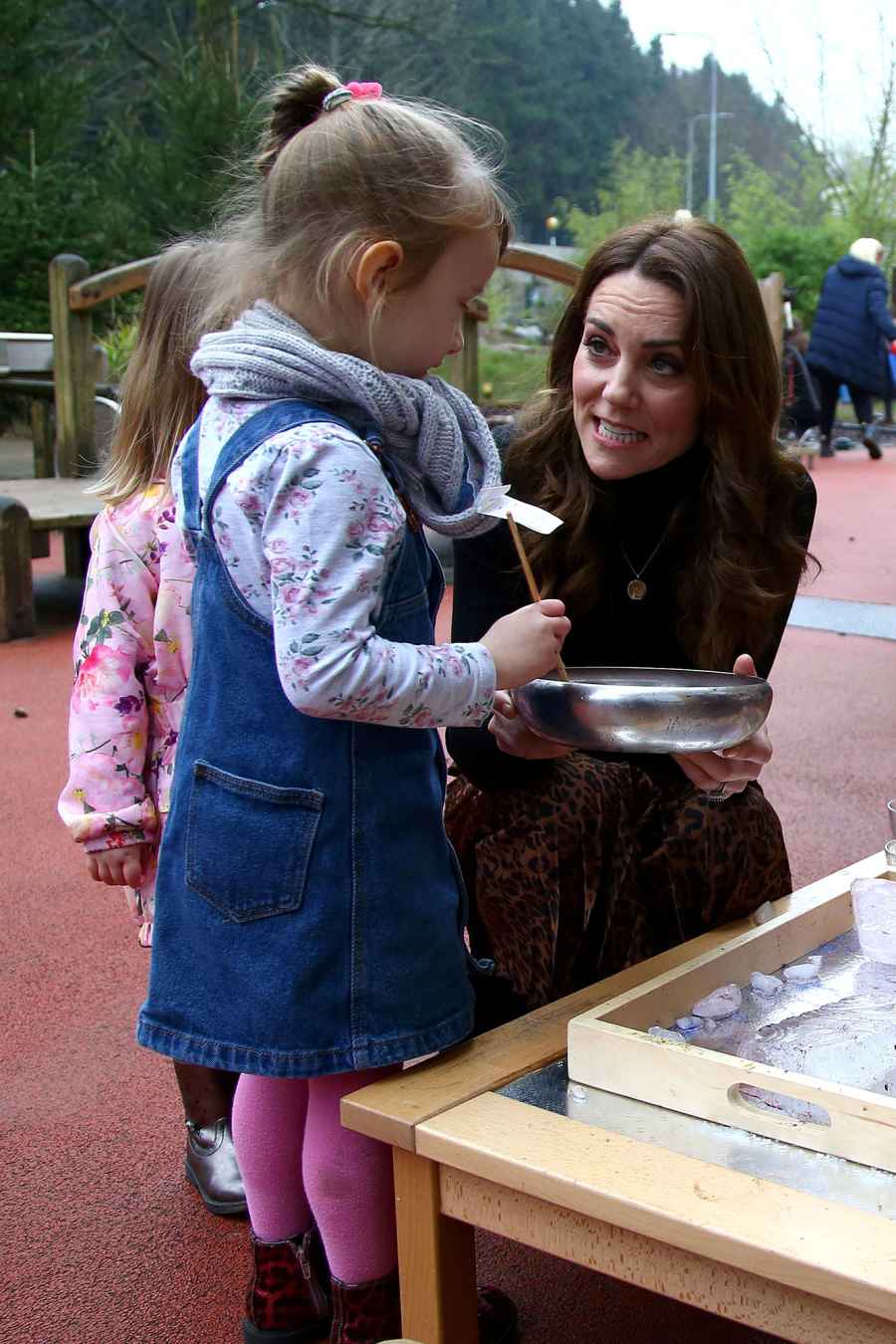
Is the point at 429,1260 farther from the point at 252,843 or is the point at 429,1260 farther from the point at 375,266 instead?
the point at 375,266

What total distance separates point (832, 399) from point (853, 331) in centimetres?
73

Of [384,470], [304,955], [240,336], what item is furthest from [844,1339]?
[240,336]

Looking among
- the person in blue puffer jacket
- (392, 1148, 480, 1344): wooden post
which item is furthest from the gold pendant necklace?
the person in blue puffer jacket

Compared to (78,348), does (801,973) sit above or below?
below

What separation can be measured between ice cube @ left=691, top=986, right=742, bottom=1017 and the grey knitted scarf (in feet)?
1.89

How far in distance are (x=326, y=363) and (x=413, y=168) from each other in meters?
0.21

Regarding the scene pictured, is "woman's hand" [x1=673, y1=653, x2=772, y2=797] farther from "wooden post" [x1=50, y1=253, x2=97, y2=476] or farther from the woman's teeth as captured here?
"wooden post" [x1=50, y1=253, x2=97, y2=476]

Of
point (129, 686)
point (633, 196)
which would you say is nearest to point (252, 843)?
point (129, 686)

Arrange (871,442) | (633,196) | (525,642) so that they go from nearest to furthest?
(525,642) < (871,442) < (633,196)

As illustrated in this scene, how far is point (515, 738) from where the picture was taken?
1905 millimetres

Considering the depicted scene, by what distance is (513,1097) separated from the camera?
4.85ft

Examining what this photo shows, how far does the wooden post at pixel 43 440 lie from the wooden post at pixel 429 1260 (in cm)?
768

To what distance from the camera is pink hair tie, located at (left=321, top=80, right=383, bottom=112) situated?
A: 155cm

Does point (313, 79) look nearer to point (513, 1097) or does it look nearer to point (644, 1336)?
point (513, 1097)
